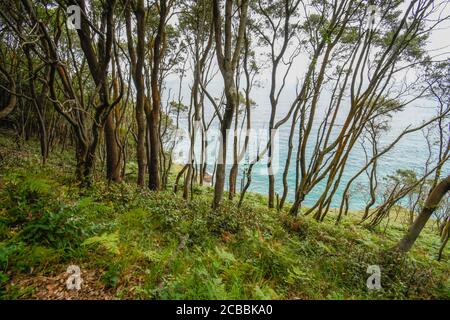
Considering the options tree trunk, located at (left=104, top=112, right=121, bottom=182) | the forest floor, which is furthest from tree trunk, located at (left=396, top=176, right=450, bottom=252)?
tree trunk, located at (left=104, top=112, right=121, bottom=182)

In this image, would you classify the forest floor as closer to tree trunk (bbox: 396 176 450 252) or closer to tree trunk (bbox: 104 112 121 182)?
tree trunk (bbox: 396 176 450 252)

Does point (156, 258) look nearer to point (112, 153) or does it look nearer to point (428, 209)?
point (112, 153)

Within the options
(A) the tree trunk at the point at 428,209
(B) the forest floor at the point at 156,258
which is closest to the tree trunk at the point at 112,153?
(B) the forest floor at the point at 156,258

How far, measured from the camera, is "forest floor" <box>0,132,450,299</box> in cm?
248

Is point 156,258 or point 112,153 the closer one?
point 156,258

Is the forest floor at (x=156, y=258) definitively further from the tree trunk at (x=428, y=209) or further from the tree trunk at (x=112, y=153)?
the tree trunk at (x=112, y=153)

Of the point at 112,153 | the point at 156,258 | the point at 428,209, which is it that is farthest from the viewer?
the point at 112,153

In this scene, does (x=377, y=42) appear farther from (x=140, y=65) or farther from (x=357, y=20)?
(x=140, y=65)

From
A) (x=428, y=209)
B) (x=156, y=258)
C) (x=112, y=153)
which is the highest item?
(x=112, y=153)

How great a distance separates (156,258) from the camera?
3033 mm

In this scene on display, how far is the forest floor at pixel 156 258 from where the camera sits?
2.48m

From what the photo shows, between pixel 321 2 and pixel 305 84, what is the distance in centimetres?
288

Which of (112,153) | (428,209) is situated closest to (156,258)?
(112,153)

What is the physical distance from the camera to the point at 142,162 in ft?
24.2
